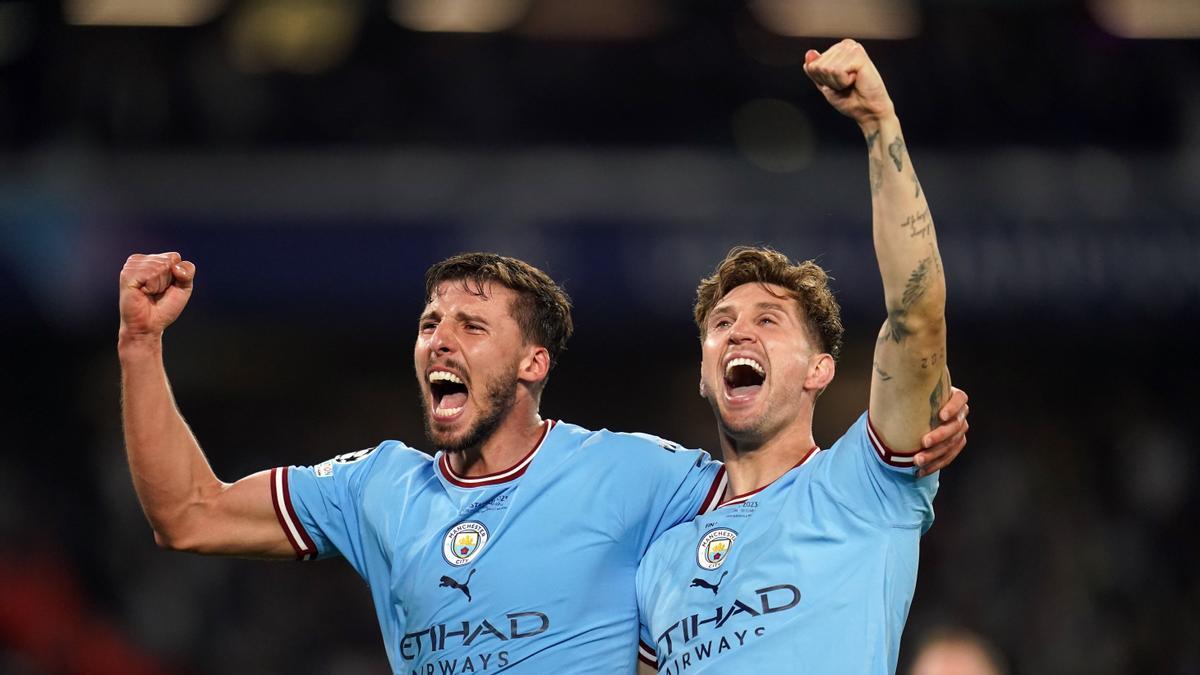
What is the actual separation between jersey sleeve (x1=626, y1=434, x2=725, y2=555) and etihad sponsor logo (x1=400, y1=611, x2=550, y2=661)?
1.38 feet

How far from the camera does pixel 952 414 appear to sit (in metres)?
3.69

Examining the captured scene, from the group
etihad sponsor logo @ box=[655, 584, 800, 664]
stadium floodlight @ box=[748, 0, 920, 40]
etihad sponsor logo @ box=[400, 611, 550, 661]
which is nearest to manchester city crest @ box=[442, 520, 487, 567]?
etihad sponsor logo @ box=[400, 611, 550, 661]

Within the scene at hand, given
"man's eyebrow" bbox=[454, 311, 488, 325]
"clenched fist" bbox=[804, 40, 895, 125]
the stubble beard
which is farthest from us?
"man's eyebrow" bbox=[454, 311, 488, 325]

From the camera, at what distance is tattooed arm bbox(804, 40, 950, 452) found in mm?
3582

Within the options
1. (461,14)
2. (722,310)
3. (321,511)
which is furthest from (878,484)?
(461,14)

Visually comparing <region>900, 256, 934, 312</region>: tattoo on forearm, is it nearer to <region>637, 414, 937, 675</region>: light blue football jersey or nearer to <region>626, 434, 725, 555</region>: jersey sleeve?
<region>637, 414, 937, 675</region>: light blue football jersey

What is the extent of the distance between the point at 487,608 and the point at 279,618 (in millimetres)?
7952

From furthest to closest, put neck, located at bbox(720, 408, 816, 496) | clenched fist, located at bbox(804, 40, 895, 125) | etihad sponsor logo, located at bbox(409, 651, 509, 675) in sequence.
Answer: neck, located at bbox(720, 408, 816, 496) → etihad sponsor logo, located at bbox(409, 651, 509, 675) → clenched fist, located at bbox(804, 40, 895, 125)

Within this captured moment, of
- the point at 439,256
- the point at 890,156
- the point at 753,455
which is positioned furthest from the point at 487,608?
the point at 439,256

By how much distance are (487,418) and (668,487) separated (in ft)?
1.90

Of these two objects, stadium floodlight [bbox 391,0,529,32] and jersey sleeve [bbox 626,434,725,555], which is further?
stadium floodlight [bbox 391,0,529,32]

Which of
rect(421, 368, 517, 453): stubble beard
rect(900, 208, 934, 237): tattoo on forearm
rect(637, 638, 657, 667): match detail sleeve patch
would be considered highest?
rect(900, 208, 934, 237): tattoo on forearm

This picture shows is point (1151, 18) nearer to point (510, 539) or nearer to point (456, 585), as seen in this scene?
point (510, 539)

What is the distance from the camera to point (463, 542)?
419 centimetres
